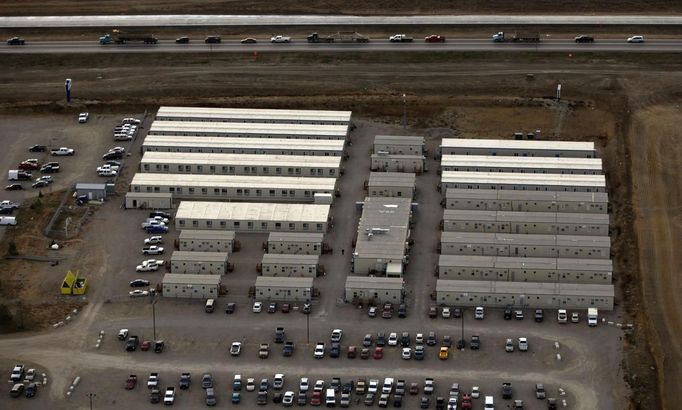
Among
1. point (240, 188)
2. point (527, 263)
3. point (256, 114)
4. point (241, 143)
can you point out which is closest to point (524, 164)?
point (527, 263)

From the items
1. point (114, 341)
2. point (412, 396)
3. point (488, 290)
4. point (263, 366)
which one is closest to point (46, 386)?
point (114, 341)

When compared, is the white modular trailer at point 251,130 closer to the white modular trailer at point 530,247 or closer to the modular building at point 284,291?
the white modular trailer at point 530,247

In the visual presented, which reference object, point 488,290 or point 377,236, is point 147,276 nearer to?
point 377,236

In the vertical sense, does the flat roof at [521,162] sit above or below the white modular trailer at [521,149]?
below

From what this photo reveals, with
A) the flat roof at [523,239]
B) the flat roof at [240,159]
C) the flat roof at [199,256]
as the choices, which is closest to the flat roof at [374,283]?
the flat roof at [523,239]

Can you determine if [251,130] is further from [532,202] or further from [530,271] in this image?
[530,271]

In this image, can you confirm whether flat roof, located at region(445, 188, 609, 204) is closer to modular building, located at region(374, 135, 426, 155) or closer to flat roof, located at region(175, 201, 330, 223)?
modular building, located at region(374, 135, 426, 155)

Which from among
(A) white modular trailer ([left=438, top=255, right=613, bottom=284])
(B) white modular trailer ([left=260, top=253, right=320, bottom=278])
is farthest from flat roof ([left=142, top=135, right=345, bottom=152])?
(A) white modular trailer ([left=438, top=255, right=613, bottom=284])
